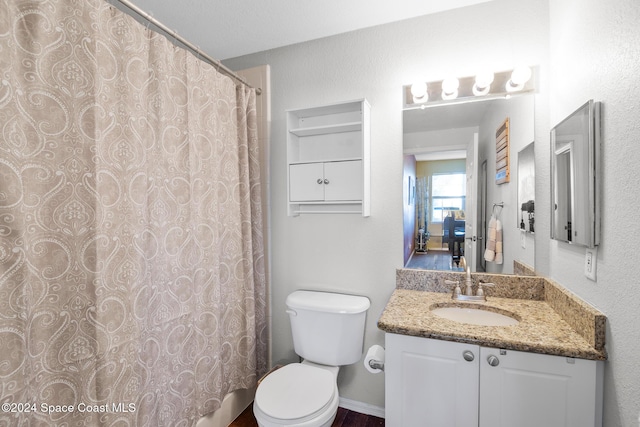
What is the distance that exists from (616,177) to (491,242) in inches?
30.8

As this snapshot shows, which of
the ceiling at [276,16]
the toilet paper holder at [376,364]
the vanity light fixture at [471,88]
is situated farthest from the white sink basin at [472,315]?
the ceiling at [276,16]

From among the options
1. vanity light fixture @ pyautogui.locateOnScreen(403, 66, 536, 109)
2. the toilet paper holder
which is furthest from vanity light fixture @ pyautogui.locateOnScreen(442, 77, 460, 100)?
the toilet paper holder

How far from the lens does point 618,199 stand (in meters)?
0.95

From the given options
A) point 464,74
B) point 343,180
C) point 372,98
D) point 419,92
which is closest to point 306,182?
point 343,180

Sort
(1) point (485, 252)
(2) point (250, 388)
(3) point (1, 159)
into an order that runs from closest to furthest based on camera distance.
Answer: (3) point (1, 159), (1) point (485, 252), (2) point (250, 388)

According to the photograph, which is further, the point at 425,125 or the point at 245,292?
the point at 245,292

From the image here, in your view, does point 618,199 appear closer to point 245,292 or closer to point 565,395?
point 565,395

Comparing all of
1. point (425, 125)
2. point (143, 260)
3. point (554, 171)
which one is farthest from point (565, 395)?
point (143, 260)

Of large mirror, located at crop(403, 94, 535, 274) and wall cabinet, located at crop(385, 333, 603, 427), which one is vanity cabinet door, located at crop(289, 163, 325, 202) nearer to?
large mirror, located at crop(403, 94, 535, 274)

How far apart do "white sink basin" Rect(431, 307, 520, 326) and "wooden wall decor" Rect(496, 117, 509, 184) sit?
0.71 metres

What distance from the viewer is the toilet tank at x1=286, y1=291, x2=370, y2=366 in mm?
1735

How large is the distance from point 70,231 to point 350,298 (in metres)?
1.40

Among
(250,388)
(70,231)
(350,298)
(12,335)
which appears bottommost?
(250,388)

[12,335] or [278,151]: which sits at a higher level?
[278,151]
